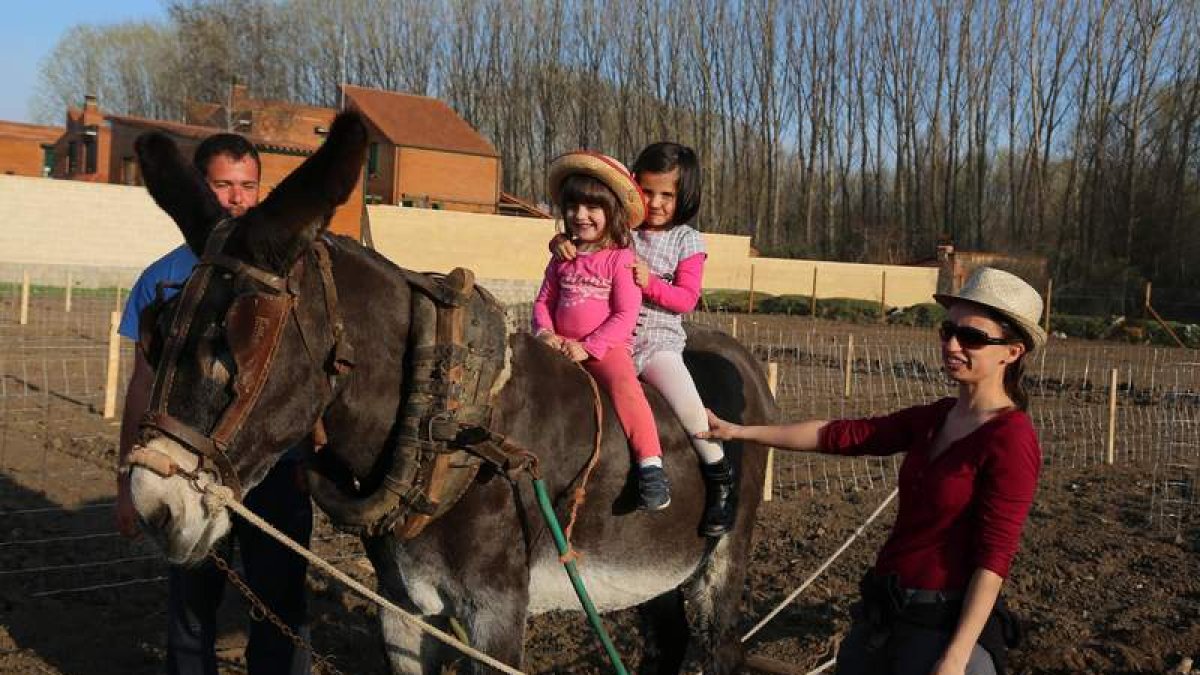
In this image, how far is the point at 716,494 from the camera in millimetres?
4047

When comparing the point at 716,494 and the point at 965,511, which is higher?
the point at 965,511

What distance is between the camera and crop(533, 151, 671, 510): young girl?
361 cm

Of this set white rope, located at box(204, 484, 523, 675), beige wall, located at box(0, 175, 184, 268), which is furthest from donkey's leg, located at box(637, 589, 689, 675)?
beige wall, located at box(0, 175, 184, 268)

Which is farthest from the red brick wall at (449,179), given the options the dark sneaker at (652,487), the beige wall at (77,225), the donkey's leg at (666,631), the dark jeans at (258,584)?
the dark sneaker at (652,487)

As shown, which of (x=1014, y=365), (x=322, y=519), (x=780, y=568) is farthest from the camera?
(x=322, y=519)

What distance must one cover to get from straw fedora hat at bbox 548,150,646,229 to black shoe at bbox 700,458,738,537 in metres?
1.04

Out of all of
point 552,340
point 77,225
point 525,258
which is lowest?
point 552,340

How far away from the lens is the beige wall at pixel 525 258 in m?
36.5

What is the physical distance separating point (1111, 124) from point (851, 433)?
58.3m

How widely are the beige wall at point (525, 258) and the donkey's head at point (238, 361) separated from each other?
89.2 ft

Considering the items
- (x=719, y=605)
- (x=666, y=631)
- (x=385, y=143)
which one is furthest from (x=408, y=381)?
(x=385, y=143)

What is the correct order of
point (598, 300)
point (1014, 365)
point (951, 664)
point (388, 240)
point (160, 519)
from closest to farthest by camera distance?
point (160, 519), point (951, 664), point (1014, 365), point (598, 300), point (388, 240)

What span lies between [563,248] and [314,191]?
56.4 inches

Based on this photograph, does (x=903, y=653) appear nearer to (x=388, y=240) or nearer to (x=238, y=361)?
(x=238, y=361)
